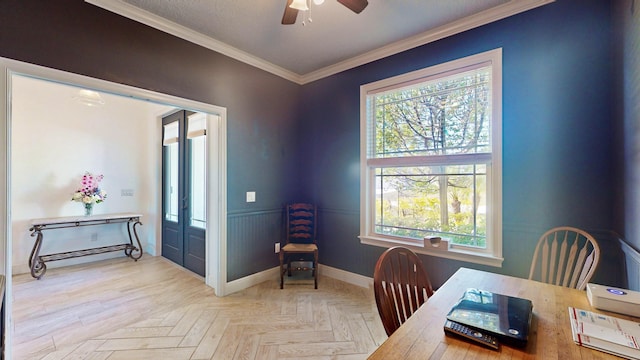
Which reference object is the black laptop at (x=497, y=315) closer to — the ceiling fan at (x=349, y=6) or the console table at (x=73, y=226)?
the ceiling fan at (x=349, y=6)

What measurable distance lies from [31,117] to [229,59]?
3078mm

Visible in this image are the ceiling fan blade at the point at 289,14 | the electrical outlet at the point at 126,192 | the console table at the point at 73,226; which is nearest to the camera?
the ceiling fan blade at the point at 289,14

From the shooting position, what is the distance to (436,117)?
268 cm

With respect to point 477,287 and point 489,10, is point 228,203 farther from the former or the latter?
point 489,10

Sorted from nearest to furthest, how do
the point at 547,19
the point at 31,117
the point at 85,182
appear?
the point at 547,19 < the point at 31,117 < the point at 85,182

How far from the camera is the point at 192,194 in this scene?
148 inches

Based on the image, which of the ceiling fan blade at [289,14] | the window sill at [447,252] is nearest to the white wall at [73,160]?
the ceiling fan blade at [289,14]

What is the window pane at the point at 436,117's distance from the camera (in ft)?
7.97

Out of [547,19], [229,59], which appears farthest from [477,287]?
[229,59]

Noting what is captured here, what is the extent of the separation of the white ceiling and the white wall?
2.27 m

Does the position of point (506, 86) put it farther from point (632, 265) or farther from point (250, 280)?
point (250, 280)

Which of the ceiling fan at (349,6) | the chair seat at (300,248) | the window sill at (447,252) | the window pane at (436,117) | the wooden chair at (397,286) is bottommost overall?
the chair seat at (300,248)

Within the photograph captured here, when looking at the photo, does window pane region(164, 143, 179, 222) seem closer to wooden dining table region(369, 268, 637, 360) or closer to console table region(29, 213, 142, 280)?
console table region(29, 213, 142, 280)

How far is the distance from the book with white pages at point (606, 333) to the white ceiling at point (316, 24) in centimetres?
234
